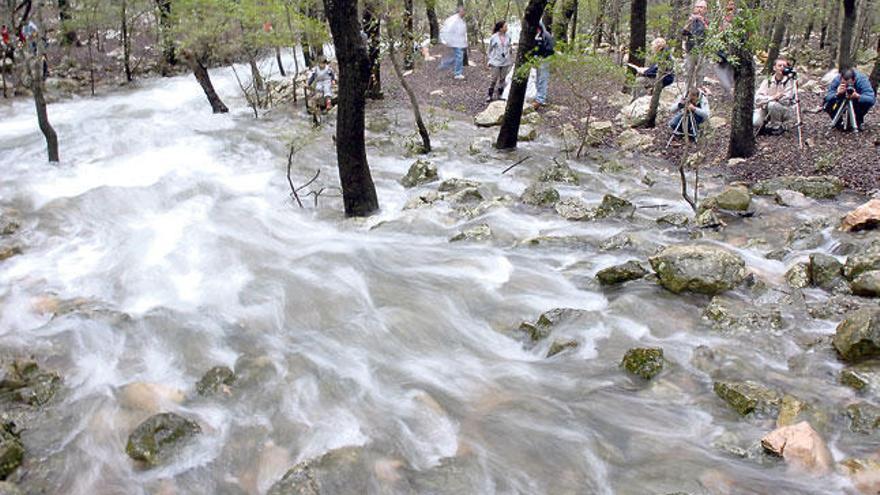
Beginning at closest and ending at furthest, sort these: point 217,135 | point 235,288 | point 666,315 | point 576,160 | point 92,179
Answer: point 666,315, point 235,288, point 92,179, point 576,160, point 217,135

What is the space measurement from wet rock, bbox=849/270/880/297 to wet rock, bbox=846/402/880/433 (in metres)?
1.91

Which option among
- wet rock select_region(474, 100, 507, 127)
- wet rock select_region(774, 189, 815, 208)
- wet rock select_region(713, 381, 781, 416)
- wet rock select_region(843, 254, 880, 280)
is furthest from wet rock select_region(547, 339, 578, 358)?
wet rock select_region(474, 100, 507, 127)

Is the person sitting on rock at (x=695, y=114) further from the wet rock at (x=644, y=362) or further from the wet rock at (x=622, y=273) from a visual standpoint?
the wet rock at (x=644, y=362)

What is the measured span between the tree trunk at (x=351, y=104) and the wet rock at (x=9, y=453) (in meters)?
5.04

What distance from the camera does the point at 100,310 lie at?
6.61m

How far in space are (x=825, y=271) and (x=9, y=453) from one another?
24.3 ft

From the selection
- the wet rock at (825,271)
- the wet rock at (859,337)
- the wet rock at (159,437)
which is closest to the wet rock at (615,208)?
the wet rock at (825,271)

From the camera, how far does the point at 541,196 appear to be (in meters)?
9.67

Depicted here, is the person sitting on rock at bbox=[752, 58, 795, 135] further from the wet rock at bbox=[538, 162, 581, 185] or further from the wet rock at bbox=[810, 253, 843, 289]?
the wet rock at bbox=[810, 253, 843, 289]

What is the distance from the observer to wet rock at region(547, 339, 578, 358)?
5664 millimetres

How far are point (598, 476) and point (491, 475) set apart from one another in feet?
2.41

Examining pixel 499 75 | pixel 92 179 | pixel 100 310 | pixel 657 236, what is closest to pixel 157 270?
pixel 100 310

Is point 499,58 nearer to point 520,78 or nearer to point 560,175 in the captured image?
point 520,78

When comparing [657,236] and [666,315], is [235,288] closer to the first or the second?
[666,315]
